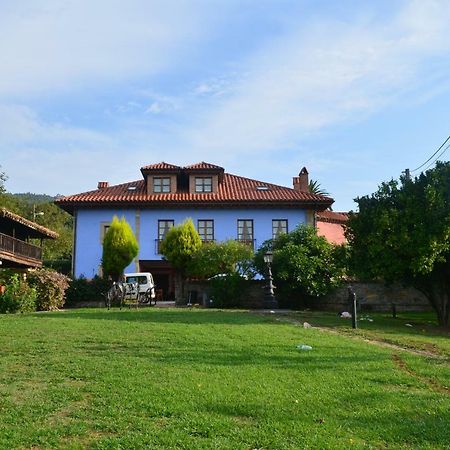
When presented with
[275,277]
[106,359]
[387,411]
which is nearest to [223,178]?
[275,277]

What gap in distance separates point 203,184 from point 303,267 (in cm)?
1354

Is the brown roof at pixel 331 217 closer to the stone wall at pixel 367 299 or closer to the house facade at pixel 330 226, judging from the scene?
the house facade at pixel 330 226

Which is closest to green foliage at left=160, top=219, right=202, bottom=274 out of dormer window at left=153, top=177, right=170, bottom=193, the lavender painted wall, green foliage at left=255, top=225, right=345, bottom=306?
green foliage at left=255, top=225, right=345, bottom=306

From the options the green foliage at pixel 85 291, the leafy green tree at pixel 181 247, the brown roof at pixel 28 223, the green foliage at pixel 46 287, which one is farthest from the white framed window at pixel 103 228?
the green foliage at pixel 46 287

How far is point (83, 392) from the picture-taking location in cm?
583

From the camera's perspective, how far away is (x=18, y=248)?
2806 cm

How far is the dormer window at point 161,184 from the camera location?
3447cm

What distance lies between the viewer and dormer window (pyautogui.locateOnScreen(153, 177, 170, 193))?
34.5 meters

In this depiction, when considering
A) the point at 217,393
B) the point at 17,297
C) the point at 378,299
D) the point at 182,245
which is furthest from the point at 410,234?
the point at 17,297

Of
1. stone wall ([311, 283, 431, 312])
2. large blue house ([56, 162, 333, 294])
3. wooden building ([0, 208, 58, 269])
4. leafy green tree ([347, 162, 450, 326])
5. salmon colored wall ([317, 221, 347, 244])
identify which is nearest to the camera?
leafy green tree ([347, 162, 450, 326])

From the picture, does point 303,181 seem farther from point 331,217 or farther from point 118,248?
point 118,248

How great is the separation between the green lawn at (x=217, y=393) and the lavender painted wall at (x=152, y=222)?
75.4 feet

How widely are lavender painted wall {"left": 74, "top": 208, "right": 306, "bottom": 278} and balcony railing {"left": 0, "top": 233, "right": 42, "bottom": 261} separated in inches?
111

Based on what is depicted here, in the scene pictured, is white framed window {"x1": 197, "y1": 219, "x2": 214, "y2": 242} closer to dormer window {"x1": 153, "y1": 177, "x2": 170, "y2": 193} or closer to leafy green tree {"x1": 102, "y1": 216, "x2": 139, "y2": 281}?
dormer window {"x1": 153, "y1": 177, "x2": 170, "y2": 193}
